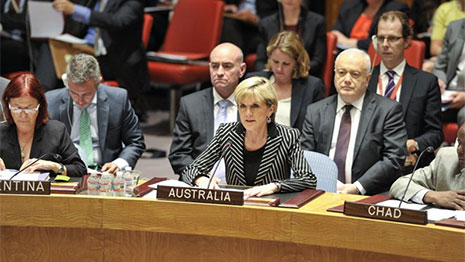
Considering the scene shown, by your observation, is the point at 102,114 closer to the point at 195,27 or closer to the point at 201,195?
the point at 201,195

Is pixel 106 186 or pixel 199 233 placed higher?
pixel 106 186

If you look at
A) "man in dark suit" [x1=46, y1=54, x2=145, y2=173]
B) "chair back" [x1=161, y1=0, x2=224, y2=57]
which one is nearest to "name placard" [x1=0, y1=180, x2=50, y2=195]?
"man in dark suit" [x1=46, y1=54, x2=145, y2=173]

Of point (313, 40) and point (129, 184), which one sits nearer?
point (129, 184)

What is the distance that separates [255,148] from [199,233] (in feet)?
1.94

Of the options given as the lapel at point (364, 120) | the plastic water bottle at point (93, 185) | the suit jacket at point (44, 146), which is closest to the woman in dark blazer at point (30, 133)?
the suit jacket at point (44, 146)

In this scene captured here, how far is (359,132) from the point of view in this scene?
440 centimetres

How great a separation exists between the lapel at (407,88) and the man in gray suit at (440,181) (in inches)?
52.6

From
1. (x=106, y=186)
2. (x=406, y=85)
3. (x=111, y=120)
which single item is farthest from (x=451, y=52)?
(x=106, y=186)

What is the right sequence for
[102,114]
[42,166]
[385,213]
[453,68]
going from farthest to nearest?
1. [453,68]
2. [102,114]
3. [42,166]
4. [385,213]

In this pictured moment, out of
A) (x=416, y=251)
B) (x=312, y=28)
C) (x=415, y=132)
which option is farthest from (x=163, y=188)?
(x=312, y=28)

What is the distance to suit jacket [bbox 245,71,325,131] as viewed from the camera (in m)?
5.00

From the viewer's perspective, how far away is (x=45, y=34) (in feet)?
20.7

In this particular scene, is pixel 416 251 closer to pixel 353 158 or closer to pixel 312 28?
pixel 353 158

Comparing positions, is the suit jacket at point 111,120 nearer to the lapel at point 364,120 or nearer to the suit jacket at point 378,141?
the suit jacket at point 378,141
